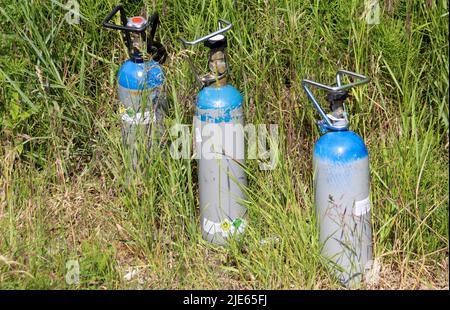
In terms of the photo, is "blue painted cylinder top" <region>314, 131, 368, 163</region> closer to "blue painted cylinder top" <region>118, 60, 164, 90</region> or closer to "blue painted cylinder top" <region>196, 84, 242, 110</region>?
"blue painted cylinder top" <region>196, 84, 242, 110</region>

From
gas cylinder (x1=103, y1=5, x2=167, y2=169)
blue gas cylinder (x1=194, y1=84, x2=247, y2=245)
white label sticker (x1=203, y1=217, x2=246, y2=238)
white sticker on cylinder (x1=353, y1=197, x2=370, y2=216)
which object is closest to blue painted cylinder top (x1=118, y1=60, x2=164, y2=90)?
gas cylinder (x1=103, y1=5, x2=167, y2=169)

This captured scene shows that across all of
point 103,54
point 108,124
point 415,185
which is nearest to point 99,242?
point 108,124

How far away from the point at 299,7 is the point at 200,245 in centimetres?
99

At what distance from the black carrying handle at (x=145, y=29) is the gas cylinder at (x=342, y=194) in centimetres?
68

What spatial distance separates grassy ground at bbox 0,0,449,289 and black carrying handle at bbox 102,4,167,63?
0.08 metres

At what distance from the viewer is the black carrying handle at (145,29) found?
2861 millimetres

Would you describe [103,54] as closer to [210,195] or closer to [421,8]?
[210,195]

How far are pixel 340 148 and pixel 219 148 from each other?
1.51 feet

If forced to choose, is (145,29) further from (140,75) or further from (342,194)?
(342,194)

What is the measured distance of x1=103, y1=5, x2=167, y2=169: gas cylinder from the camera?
2.86 m

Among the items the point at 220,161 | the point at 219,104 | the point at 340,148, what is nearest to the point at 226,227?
the point at 220,161

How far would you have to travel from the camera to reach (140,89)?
114 inches

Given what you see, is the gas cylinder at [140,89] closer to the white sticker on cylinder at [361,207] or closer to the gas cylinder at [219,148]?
the gas cylinder at [219,148]

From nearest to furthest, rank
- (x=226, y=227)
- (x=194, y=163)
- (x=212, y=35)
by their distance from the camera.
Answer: (x=212, y=35) < (x=226, y=227) < (x=194, y=163)
